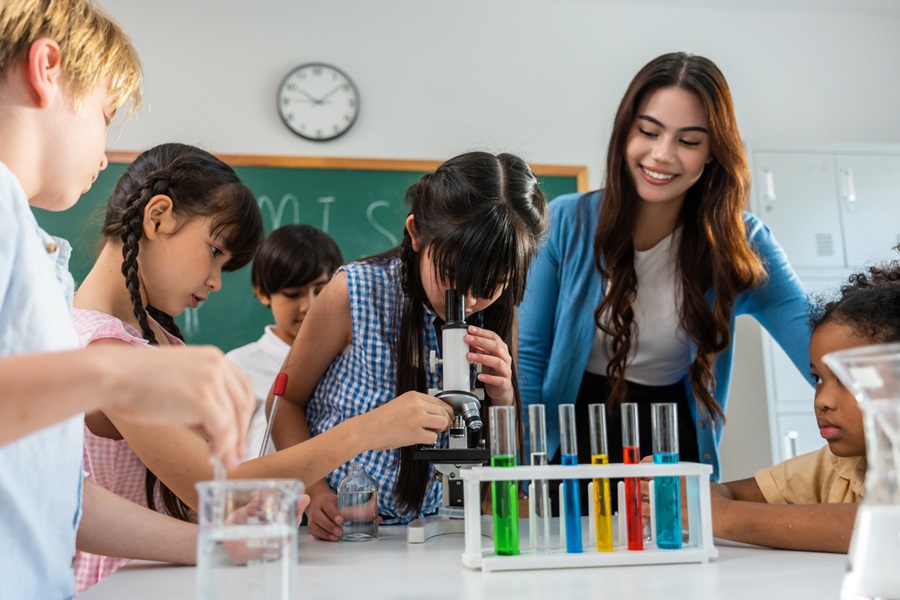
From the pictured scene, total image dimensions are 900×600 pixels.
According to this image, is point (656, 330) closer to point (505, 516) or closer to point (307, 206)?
point (505, 516)

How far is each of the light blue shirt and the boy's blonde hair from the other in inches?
6.5

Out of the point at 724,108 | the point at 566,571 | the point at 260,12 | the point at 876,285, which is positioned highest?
the point at 260,12

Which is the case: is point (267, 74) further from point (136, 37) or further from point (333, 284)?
point (333, 284)

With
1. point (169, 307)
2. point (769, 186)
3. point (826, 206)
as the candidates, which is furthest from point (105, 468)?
point (826, 206)

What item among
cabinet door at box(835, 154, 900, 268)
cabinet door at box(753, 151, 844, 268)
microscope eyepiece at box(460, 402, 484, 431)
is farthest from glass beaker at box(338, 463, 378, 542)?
cabinet door at box(835, 154, 900, 268)

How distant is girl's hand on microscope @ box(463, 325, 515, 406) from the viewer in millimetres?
1350

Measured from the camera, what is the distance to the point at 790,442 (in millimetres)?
3520

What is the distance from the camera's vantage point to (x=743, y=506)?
3.87 feet

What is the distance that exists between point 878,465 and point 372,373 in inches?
42.3

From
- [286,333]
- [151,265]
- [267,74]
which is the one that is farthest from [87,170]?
[267,74]

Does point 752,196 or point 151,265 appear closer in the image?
point 151,265

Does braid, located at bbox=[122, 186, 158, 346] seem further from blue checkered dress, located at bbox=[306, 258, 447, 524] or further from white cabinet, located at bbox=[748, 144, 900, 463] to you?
white cabinet, located at bbox=[748, 144, 900, 463]

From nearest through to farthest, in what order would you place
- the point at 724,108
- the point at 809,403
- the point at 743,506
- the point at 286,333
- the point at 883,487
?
1. the point at 883,487
2. the point at 743,506
3. the point at 724,108
4. the point at 286,333
5. the point at 809,403

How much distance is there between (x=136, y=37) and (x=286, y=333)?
5.62 feet
